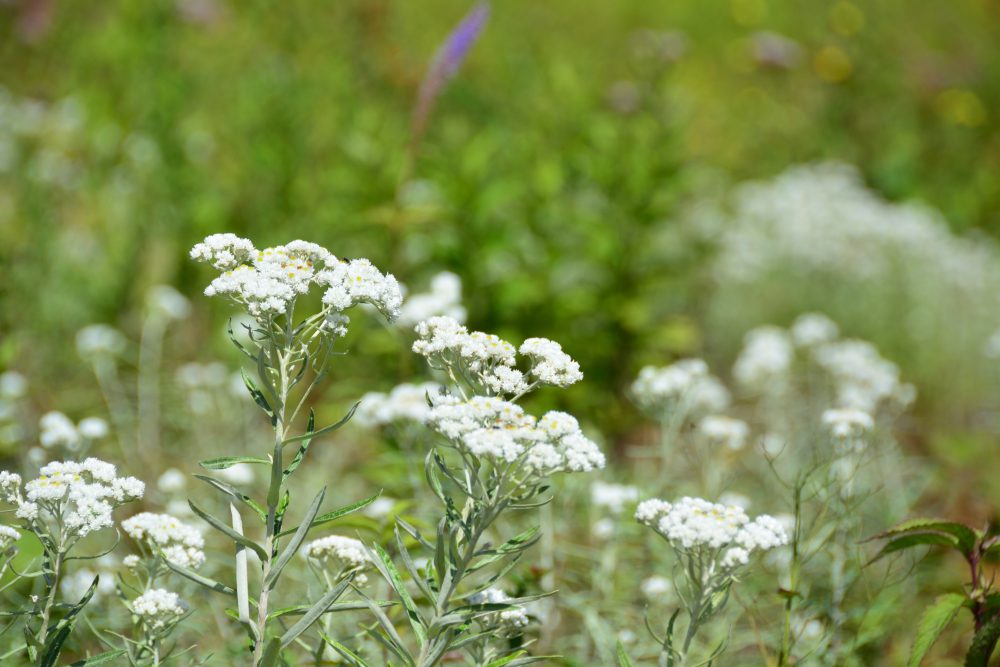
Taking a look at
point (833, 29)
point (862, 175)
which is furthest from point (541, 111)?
point (833, 29)

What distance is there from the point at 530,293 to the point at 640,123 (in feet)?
3.44

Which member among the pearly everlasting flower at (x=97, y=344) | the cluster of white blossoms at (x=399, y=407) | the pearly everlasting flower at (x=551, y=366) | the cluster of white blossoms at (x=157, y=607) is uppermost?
the pearly everlasting flower at (x=97, y=344)

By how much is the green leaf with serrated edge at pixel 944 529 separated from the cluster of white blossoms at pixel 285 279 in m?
1.00

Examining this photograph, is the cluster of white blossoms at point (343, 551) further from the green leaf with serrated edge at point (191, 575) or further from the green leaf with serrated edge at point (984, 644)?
the green leaf with serrated edge at point (984, 644)

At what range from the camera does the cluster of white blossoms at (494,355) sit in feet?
4.66

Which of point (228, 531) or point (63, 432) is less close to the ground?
point (63, 432)

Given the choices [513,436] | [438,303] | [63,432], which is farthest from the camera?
[438,303]

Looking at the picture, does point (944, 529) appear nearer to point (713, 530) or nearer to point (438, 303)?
point (713, 530)

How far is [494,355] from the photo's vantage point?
4.80ft

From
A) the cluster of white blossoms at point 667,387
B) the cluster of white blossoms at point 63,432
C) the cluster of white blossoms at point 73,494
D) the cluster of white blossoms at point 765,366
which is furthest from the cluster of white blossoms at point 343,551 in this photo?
the cluster of white blossoms at point 765,366

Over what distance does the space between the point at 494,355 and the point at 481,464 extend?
173mm

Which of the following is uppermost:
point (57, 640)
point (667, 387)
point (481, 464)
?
point (667, 387)

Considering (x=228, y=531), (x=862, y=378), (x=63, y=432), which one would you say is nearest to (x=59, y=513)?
(x=228, y=531)

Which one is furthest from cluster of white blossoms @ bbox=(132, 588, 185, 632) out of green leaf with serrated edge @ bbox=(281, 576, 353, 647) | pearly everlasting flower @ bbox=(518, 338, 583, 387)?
pearly everlasting flower @ bbox=(518, 338, 583, 387)
